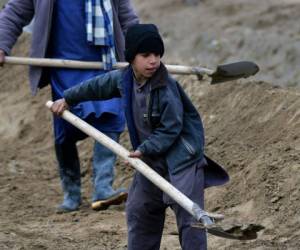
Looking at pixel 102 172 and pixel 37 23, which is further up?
pixel 37 23

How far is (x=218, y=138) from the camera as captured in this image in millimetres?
8883

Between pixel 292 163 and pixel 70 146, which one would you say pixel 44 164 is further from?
pixel 292 163

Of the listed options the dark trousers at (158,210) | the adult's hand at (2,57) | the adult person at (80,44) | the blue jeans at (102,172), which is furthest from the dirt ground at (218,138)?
the adult's hand at (2,57)

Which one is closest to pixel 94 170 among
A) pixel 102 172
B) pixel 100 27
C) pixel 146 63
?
pixel 102 172

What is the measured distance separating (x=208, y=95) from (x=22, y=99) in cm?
306

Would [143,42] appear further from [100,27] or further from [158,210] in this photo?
[100,27]

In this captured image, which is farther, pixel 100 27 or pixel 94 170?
pixel 94 170

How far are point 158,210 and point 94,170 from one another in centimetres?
213

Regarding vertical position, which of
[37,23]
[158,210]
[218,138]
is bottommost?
[218,138]

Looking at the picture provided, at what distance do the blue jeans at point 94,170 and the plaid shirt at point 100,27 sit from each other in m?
0.61

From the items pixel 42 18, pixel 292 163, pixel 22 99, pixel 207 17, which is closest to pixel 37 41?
pixel 42 18

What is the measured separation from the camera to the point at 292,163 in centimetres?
750

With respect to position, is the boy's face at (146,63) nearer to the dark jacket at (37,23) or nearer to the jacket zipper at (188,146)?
the jacket zipper at (188,146)

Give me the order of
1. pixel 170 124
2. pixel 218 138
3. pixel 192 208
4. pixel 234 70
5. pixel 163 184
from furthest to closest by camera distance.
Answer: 1. pixel 218 138
2. pixel 234 70
3. pixel 170 124
4. pixel 163 184
5. pixel 192 208
